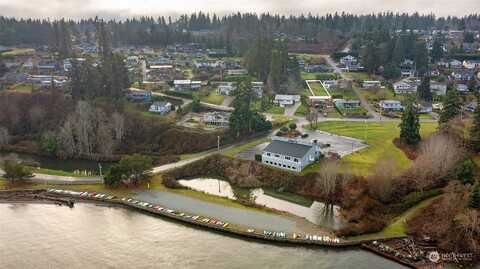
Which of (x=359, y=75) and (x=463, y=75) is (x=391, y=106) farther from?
(x=463, y=75)

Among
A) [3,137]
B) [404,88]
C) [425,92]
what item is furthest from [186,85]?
[425,92]

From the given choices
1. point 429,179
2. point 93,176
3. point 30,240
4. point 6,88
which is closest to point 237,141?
point 93,176

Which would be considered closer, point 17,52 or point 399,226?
point 399,226

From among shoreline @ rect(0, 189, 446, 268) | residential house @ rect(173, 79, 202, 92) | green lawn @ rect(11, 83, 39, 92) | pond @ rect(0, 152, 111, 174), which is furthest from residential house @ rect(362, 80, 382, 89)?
green lawn @ rect(11, 83, 39, 92)

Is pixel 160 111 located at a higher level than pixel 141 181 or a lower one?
higher

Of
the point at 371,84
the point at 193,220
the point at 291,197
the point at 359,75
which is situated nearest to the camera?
the point at 193,220

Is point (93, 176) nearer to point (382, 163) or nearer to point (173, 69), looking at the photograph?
point (382, 163)
